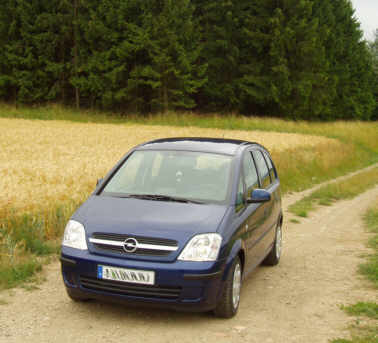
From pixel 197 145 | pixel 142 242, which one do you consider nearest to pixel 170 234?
pixel 142 242

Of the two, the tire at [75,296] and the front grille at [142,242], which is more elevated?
the front grille at [142,242]

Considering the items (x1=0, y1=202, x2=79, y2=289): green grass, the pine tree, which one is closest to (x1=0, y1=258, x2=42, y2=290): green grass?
(x1=0, y1=202, x2=79, y2=289): green grass

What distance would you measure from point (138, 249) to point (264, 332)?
1.43 metres

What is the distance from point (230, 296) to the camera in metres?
5.55

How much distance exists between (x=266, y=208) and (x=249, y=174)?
63 cm

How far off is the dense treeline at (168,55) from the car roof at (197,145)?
38.7 m

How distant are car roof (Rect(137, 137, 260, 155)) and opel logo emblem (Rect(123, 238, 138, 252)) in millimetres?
1849

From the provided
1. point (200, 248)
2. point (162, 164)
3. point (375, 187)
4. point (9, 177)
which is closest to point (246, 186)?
point (162, 164)

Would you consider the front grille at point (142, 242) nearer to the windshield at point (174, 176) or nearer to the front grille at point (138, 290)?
the front grille at point (138, 290)

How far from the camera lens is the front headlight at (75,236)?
17.9ft

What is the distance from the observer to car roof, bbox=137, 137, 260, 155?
679cm

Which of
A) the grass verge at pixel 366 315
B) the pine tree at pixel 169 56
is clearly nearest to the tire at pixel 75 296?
the grass verge at pixel 366 315

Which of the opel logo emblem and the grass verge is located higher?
the opel logo emblem

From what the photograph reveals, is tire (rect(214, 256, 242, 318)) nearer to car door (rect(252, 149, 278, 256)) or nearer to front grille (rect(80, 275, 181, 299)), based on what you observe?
front grille (rect(80, 275, 181, 299))
